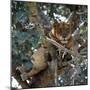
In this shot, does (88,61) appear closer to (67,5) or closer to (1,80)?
(67,5)

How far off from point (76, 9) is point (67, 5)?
0.32ft

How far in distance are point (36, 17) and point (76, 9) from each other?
15.8 inches

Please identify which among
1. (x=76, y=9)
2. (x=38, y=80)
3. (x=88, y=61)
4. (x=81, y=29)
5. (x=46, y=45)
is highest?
(x=76, y=9)

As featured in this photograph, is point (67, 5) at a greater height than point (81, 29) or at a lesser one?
greater

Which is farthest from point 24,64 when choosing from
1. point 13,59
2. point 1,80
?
point 1,80

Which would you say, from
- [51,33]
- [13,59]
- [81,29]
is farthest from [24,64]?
[81,29]

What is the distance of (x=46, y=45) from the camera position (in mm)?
2041

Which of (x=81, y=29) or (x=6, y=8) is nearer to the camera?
(x=6, y=8)

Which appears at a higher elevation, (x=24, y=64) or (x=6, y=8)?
(x=6, y=8)

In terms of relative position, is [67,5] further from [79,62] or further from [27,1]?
[79,62]

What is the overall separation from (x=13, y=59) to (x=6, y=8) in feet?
1.43

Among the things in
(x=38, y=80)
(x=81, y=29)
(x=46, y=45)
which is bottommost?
(x=38, y=80)

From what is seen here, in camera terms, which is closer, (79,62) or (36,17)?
(36,17)

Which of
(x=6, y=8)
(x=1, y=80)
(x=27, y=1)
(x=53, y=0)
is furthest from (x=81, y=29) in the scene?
(x=1, y=80)
